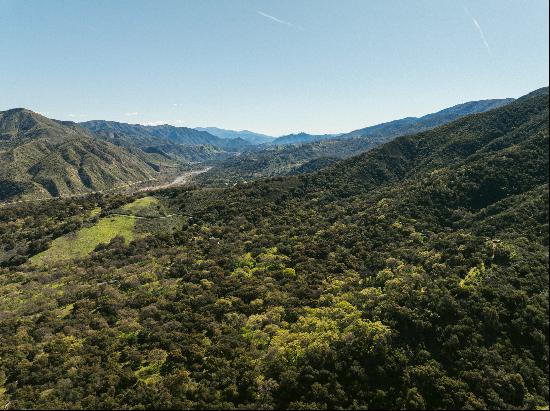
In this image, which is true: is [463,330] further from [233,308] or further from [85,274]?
[85,274]

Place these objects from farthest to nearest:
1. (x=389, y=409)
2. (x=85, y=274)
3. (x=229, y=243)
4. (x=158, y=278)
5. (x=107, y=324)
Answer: (x=229, y=243) → (x=85, y=274) → (x=158, y=278) → (x=107, y=324) → (x=389, y=409)

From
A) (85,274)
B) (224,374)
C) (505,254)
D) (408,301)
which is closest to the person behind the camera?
(224,374)

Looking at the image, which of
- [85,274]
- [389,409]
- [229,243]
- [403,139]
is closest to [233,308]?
[389,409]

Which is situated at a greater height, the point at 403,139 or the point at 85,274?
the point at 403,139

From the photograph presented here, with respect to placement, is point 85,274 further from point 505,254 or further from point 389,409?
point 505,254

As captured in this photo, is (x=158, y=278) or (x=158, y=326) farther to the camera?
(x=158, y=278)


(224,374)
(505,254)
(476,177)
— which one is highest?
(476,177)
